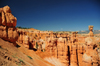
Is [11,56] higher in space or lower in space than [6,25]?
lower

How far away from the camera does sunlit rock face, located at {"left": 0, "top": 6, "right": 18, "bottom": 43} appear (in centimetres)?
904

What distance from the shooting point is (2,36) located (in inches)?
348

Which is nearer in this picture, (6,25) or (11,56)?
(11,56)

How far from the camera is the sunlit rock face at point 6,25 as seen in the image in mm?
9039

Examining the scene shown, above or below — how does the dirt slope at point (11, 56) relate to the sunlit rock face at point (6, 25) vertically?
below

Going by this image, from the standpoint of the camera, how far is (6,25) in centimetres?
959

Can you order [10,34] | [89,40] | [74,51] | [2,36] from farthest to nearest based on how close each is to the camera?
[74,51] → [89,40] → [10,34] → [2,36]

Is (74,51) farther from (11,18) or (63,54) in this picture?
(11,18)

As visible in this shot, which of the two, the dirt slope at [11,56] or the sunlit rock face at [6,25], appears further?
the sunlit rock face at [6,25]

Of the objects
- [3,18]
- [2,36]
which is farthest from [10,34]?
[3,18]

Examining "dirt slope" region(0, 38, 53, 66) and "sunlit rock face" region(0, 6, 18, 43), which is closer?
"dirt slope" region(0, 38, 53, 66)

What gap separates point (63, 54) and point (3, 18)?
41.2 ft

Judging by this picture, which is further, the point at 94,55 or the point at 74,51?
the point at 74,51

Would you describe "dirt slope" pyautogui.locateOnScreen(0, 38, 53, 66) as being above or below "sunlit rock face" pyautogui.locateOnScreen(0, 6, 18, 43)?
below
